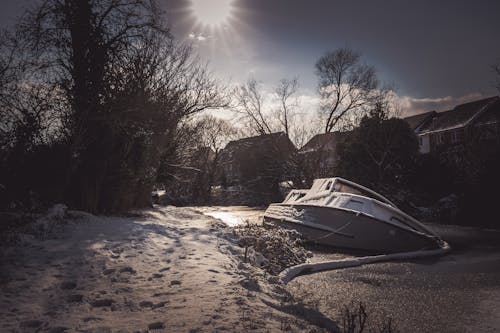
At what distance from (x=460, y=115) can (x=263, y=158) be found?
25655mm

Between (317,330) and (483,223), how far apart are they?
15.9m

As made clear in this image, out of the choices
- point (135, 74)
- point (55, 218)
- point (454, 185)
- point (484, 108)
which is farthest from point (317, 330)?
point (484, 108)

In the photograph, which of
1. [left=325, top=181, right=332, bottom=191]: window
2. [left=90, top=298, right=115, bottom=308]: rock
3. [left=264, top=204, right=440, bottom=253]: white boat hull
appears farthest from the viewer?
[left=325, top=181, right=332, bottom=191]: window

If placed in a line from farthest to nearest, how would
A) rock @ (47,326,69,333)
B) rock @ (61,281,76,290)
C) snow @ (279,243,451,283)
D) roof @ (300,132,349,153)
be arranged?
roof @ (300,132,349,153) → snow @ (279,243,451,283) → rock @ (61,281,76,290) → rock @ (47,326,69,333)

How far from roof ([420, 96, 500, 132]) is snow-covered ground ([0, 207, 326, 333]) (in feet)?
128

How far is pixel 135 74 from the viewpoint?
10.5 m

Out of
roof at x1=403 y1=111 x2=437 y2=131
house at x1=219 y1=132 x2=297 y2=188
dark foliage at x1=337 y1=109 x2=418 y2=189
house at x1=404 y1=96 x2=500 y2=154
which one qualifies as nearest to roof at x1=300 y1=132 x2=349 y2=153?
house at x1=219 y1=132 x2=297 y2=188

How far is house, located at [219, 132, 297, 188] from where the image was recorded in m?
27.7

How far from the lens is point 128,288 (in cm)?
375

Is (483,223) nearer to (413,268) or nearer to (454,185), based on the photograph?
(454,185)

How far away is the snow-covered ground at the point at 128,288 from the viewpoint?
2.95 m

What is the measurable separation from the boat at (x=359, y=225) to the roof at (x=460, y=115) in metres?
32.9

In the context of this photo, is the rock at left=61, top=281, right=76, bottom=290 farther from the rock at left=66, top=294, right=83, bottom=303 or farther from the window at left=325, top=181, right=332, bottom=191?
the window at left=325, top=181, right=332, bottom=191

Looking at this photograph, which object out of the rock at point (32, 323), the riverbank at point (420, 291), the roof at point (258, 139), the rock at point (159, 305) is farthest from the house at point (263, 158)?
the rock at point (32, 323)
